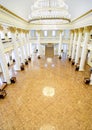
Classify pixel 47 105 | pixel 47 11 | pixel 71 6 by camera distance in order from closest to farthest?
pixel 47 105 → pixel 47 11 → pixel 71 6

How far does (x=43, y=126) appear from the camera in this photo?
15.7ft

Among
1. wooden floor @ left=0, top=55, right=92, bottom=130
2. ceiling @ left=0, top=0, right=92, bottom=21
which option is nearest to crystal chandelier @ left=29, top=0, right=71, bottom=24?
wooden floor @ left=0, top=55, right=92, bottom=130

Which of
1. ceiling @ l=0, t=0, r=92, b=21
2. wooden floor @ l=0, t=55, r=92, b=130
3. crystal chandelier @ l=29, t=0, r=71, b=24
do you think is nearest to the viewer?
wooden floor @ l=0, t=55, r=92, b=130

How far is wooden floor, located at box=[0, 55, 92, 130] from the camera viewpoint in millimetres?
4898

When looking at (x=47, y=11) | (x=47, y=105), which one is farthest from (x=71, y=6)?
(x=47, y=105)

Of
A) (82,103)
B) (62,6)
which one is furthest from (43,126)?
(62,6)

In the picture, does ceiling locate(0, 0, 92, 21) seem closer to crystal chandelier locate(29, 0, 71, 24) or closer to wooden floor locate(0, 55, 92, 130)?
crystal chandelier locate(29, 0, 71, 24)

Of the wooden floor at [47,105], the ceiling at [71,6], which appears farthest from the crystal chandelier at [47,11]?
the ceiling at [71,6]

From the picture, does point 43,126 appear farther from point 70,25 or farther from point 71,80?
point 70,25

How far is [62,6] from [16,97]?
8.91m

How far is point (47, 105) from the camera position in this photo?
618 centimetres

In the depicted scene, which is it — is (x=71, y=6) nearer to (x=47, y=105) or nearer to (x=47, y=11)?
(x=47, y=11)

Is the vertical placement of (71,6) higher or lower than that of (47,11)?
higher

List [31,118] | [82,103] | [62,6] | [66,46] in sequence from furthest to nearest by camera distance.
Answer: [66,46], [62,6], [82,103], [31,118]
